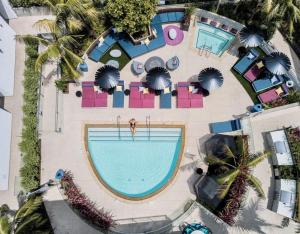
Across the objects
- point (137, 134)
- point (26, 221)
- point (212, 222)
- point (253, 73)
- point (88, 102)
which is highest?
point (253, 73)

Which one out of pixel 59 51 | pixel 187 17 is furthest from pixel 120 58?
pixel 187 17

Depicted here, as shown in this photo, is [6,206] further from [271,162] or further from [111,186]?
[271,162]

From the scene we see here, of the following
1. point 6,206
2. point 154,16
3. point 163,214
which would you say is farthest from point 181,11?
point 6,206

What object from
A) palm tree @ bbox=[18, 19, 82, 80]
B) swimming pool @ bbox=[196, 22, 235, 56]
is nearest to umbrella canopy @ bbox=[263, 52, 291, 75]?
swimming pool @ bbox=[196, 22, 235, 56]

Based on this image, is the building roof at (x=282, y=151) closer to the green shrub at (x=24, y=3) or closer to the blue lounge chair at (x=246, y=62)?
the blue lounge chair at (x=246, y=62)

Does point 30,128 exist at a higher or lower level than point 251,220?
higher

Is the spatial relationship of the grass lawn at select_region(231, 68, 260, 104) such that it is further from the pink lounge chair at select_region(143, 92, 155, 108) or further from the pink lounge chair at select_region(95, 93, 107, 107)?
the pink lounge chair at select_region(95, 93, 107, 107)

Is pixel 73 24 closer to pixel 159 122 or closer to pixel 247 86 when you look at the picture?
pixel 159 122
